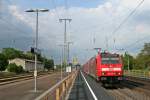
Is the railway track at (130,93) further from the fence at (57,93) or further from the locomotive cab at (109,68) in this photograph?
the fence at (57,93)

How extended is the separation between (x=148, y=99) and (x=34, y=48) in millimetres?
12433

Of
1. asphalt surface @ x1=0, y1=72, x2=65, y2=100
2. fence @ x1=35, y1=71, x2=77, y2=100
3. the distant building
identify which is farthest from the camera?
the distant building

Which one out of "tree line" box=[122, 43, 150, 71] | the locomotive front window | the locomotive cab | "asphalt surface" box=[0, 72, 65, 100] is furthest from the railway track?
"tree line" box=[122, 43, 150, 71]

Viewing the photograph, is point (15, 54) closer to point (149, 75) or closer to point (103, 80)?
point (149, 75)

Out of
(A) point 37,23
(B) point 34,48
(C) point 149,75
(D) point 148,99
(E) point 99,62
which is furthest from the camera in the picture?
(C) point 149,75

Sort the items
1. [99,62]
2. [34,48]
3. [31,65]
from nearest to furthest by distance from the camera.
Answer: [34,48], [99,62], [31,65]

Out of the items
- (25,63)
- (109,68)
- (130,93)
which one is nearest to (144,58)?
(25,63)

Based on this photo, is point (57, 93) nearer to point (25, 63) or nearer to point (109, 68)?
point (109, 68)

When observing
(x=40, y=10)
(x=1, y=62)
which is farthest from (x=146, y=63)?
(x=40, y=10)

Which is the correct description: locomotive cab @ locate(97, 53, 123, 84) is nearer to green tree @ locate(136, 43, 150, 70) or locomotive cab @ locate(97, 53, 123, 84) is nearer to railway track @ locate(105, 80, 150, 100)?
railway track @ locate(105, 80, 150, 100)

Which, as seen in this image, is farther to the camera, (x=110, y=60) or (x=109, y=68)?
(x=110, y=60)

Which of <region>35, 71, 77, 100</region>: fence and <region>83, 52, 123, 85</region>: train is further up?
<region>83, 52, 123, 85</region>: train

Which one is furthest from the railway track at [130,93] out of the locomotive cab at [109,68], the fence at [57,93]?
the fence at [57,93]

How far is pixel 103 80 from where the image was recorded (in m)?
34.7
